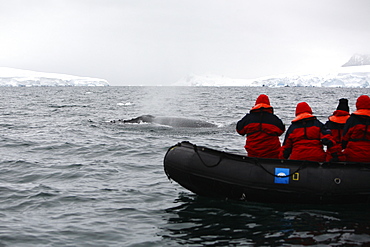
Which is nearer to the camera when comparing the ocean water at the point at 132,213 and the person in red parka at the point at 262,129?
the ocean water at the point at 132,213

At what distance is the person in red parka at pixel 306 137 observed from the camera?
8.13m

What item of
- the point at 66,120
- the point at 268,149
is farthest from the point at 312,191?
the point at 66,120

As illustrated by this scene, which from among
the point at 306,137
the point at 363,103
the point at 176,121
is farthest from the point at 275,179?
the point at 176,121

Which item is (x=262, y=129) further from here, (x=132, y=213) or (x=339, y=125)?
(x=132, y=213)

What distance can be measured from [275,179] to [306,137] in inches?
39.4

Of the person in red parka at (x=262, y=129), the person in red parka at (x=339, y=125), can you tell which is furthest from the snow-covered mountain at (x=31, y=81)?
the person in red parka at (x=339, y=125)

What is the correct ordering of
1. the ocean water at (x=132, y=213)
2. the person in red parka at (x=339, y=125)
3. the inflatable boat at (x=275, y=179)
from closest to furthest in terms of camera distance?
the ocean water at (x=132, y=213), the inflatable boat at (x=275, y=179), the person in red parka at (x=339, y=125)

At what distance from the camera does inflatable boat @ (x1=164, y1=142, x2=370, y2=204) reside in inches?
312

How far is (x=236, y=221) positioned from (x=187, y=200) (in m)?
1.48

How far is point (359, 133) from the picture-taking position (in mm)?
8203

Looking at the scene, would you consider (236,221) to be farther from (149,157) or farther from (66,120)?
(66,120)

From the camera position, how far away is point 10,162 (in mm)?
12094

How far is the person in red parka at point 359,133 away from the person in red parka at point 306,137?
1.66ft

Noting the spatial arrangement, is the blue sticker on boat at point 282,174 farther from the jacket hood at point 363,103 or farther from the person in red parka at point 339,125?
the jacket hood at point 363,103
